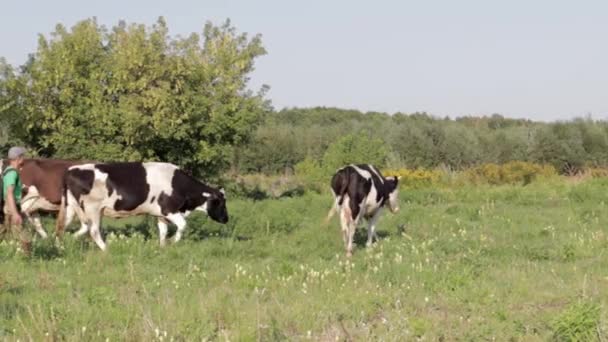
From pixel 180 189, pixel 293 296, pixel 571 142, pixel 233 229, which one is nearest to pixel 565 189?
pixel 233 229

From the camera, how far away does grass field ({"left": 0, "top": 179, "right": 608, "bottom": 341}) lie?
6777 millimetres

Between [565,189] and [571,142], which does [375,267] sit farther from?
[571,142]

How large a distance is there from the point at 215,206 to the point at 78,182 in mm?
2883

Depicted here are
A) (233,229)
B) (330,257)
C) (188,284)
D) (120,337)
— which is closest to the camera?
(120,337)

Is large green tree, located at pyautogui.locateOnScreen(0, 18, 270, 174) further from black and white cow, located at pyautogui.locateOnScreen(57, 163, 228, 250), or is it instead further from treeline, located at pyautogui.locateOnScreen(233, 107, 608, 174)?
treeline, located at pyautogui.locateOnScreen(233, 107, 608, 174)

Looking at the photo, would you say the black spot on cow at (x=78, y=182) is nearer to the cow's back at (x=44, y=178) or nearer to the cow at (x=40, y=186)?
the cow at (x=40, y=186)

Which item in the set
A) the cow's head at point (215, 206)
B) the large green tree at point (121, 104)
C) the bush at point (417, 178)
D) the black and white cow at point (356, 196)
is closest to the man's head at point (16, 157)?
the cow's head at point (215, 206)

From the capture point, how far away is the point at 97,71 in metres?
25.8

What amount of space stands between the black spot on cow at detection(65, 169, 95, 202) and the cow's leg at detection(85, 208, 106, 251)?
336mm

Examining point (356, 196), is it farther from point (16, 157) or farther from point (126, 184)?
point (16, 157)

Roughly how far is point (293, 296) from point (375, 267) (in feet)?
5.65

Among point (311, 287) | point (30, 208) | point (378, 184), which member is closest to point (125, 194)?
point (30, 208)

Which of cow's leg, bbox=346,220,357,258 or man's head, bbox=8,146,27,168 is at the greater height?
man's head, bbox=8,146,27,168

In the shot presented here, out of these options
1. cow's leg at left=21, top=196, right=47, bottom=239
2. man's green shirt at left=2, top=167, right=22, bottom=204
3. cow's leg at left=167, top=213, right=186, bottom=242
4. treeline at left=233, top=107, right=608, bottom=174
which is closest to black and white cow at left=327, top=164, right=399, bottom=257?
cow's leg at left=167, top=213, right=186, bottom=242
